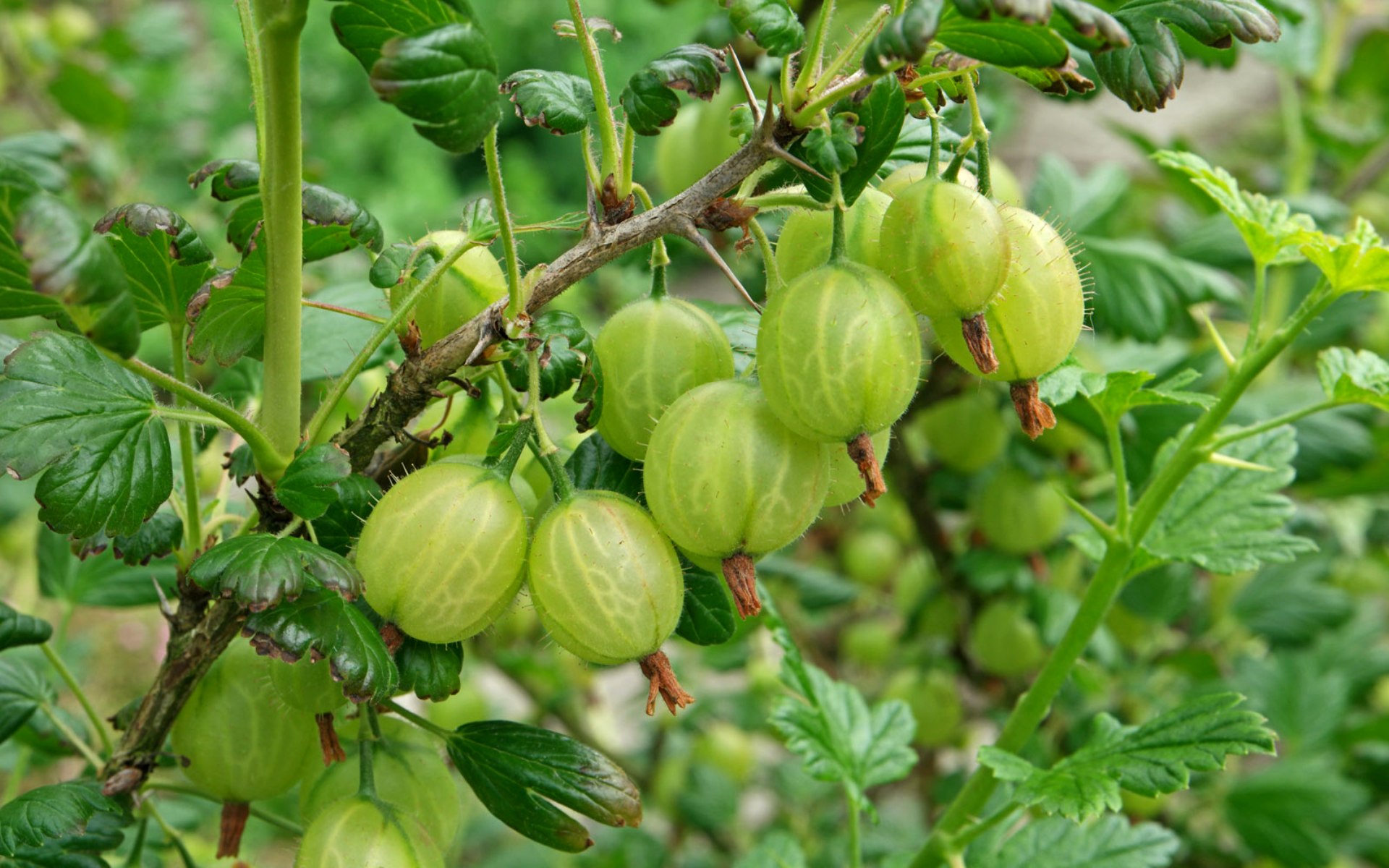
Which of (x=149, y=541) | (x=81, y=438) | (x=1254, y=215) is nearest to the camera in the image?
(x=81, y=438)

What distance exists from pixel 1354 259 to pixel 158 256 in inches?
29.3

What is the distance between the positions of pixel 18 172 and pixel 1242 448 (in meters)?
0.92

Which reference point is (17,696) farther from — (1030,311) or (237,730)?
(1030,311)

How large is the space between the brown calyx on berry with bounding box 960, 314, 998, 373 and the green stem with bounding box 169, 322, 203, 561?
469 mm

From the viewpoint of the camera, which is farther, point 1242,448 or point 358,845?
point 1242,448

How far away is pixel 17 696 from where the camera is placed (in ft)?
2.61

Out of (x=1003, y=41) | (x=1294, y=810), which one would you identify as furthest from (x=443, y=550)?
(x=1294, y=810)

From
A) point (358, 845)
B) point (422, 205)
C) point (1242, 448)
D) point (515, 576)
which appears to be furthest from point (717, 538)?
point (422, 205)

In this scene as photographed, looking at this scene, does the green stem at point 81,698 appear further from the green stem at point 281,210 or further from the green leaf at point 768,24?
the green leaf at point 768,24

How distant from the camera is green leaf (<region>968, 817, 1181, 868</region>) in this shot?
2.80ft

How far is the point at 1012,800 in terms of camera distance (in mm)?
759

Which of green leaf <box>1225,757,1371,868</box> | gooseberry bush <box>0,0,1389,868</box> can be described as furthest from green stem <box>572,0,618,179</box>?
green leaf <box>1225,757,1371,868</box>

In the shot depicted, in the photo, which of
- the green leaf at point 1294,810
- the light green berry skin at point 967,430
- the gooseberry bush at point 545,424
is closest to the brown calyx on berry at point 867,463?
the gooseberry bush at point 545,424

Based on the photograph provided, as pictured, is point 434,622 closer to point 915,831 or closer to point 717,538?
point 717,538
